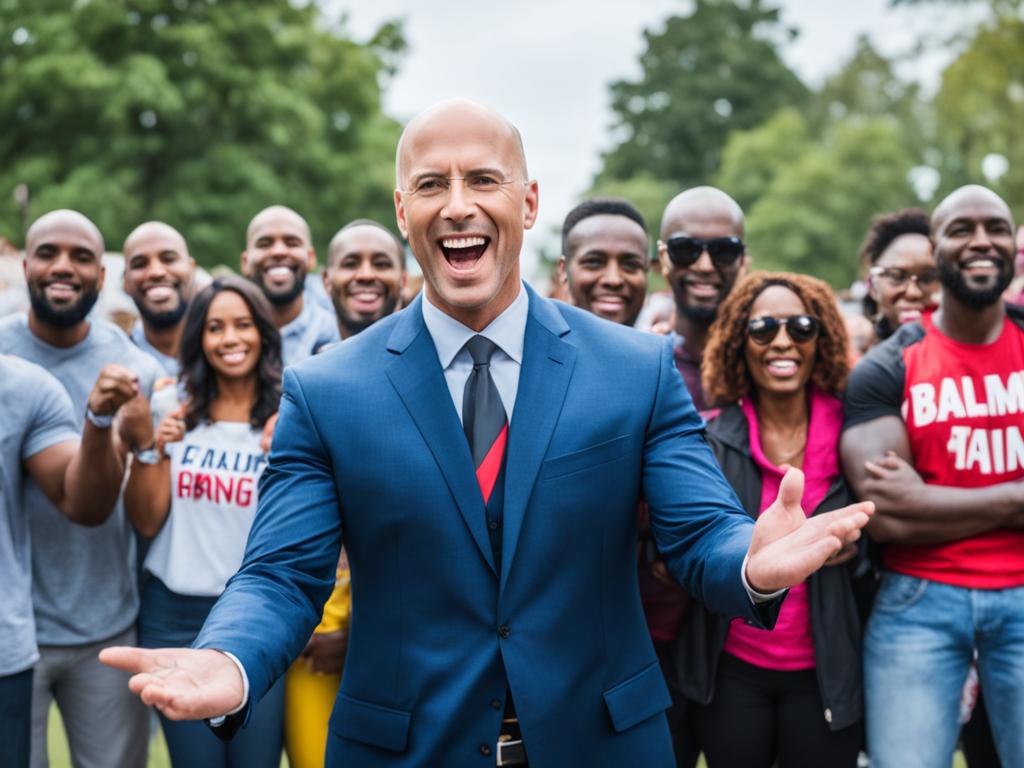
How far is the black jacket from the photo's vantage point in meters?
3.96

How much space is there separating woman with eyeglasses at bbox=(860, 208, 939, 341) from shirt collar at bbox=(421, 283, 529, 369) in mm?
2958

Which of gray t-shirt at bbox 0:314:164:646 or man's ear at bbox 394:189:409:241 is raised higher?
man's ear at bbox 394:189:409:241

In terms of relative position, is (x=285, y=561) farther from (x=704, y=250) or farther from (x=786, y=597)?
(x=704, y=250)

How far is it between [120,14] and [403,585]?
18.5m

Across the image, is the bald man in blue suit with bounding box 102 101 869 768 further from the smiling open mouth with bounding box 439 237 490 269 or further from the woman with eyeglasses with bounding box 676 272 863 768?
the woman with eyeglasses with bounding box 676 272 863 768

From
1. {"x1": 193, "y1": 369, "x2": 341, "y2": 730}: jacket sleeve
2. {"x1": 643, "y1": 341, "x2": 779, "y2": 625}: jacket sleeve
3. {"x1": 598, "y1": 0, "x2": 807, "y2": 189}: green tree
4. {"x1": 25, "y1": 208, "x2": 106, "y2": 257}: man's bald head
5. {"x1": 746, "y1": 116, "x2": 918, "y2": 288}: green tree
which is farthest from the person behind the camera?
{"x1": 598, "y1": 0, "x2": 807, "y2": 189}: green tree

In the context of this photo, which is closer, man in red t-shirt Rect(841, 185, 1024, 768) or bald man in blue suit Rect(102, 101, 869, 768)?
bald man in blue suit Rect(102, 101, 869, 768)

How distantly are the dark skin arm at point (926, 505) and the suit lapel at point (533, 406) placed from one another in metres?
1.66

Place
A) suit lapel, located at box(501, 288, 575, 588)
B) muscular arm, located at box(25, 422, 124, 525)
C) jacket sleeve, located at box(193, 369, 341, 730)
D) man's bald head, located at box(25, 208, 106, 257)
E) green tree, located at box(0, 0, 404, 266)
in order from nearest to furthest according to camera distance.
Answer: jacket sleeve, located at box(193, 369, 341, 730)
suit lapel, located at box(501, 288, 575, 588)
muscular arm, located at box(25, 422, 124, 525)
man's bald head, located at box(25, 208, 106, 257)
green tree, located at box(0, 0, 404, 266)

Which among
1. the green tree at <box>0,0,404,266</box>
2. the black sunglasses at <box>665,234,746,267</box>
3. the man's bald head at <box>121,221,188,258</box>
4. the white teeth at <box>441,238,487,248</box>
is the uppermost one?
the green tree at <box>0,0,404,266</box>

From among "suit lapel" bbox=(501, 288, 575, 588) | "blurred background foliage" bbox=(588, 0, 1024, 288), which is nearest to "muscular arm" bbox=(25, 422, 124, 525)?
"suit lapel" bbox=(501, 288, 575, 588)

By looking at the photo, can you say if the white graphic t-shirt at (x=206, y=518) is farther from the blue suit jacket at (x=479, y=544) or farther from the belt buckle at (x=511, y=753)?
the belt buckle at (x=511, y=753)

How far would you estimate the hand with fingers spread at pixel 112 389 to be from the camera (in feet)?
13.0

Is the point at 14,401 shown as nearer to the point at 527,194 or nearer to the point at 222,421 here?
the point at 222,421
